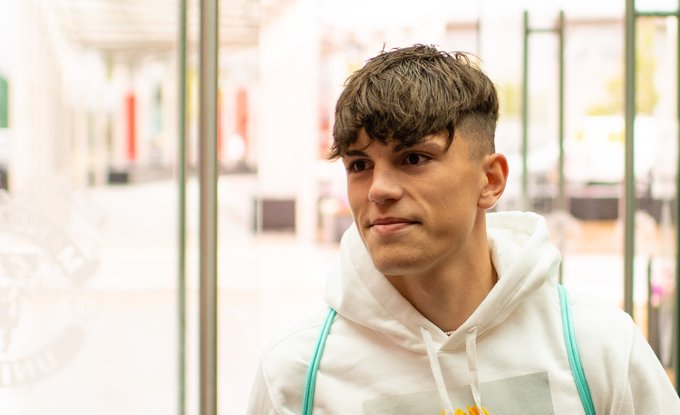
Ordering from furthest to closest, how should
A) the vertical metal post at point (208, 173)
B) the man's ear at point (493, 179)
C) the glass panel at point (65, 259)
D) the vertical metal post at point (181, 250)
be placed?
the vertical metal post at point (181, 250) → the glass panel at point (65, 259) → the vertical metal post at point (208, 173) → the man's ear at point (493, 179)

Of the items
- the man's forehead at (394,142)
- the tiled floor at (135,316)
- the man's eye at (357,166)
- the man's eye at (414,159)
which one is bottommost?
the tiled floor at (135,316)

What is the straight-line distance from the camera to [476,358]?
4.14 feet

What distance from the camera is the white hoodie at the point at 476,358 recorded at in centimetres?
123

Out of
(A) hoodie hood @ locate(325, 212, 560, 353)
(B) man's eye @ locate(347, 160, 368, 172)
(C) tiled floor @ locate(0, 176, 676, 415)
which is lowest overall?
(C) tiled floor @ locate(0, 176, 676, 415)

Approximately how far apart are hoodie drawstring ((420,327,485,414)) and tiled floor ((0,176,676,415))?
2.65 feet

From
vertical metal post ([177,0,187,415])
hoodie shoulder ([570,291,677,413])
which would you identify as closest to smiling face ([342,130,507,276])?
hoodie shoulder ([570,291,677,413])

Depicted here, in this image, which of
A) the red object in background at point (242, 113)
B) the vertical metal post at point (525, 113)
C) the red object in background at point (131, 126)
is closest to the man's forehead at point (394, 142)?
the vertical metal post at point (525, 113)

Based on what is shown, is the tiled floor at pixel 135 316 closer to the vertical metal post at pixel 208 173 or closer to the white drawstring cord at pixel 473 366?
the vertical metal post at pixel 208 173

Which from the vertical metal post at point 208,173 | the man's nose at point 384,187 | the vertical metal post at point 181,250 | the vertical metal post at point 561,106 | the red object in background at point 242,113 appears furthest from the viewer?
the red object in background at point 242,113

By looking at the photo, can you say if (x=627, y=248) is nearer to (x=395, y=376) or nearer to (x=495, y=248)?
(x=495, y=248)

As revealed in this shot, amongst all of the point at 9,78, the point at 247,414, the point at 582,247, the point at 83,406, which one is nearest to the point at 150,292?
the point at 83,406

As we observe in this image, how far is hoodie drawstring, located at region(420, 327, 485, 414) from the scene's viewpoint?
1.23 metres

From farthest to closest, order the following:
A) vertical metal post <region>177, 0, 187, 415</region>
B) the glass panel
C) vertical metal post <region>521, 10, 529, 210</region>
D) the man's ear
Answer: vertical metal post <region>521, 10, 529, 210</region>, vertical metal post <region>177, 0, 187, 415</region>, the glass panel, the man's ear

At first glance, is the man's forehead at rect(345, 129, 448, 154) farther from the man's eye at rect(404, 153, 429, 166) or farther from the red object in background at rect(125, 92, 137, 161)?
the red object in background at rect(125, 92, 137, 161)
